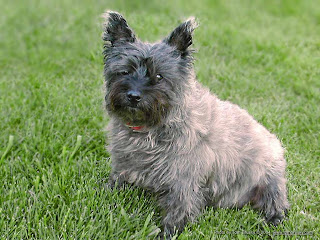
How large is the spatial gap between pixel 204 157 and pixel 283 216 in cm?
111

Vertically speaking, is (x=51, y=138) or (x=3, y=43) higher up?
(x=3, y=43)

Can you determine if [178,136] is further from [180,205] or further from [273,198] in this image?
[273,198]

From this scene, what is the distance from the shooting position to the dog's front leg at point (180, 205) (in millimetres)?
3293

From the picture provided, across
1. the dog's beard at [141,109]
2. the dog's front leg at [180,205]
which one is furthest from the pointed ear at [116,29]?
the dog's front leg at [180,205]

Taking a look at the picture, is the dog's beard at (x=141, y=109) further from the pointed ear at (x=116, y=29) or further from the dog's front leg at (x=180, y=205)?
the dog's front leg at (x=180, y=205)

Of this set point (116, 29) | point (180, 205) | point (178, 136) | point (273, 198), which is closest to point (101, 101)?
point (116, 29)

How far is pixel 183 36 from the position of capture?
10.1 ft

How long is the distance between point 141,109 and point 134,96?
0.13m

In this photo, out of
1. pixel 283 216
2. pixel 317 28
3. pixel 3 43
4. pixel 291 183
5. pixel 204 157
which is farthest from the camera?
pixel 317 28

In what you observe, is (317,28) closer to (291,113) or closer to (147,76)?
(291,113)

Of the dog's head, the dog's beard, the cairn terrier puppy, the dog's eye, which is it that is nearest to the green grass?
the cairn terrier puppy

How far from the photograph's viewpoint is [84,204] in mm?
3461

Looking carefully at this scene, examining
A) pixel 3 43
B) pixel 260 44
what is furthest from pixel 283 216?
pixel 3 43

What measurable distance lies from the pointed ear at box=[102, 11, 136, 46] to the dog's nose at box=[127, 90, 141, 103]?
1.72 feet
